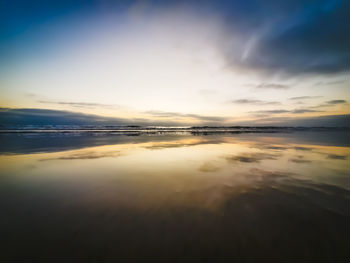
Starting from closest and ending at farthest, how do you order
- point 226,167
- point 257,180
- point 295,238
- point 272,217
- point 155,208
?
point 295,238, point 272,217, point 155,208, point 257,180, point 226,167

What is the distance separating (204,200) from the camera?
14.3 feet

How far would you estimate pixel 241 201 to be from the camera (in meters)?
4.33

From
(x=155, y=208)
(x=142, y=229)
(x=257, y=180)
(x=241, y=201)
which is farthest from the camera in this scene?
(x=257, y=180)

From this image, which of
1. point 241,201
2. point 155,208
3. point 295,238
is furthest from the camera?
point 241,201

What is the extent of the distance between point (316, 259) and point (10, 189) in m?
7.75

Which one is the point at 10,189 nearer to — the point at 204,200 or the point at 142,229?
the point at 142,229

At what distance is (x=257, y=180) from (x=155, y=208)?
4.13 metres

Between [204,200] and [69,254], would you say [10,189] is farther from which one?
[204,200]

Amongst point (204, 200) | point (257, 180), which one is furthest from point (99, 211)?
point (257, 180)

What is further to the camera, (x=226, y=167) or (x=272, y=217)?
(x=226, y=167)

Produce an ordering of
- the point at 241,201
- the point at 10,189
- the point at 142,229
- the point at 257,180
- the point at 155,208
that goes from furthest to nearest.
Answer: the point at 257,180
the point at 10,189
the point at 241,201
the point at 155,208
the point at 142,229

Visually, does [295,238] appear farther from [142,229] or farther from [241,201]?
[142,229]

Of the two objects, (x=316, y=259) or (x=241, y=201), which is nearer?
(x=316, y=259)

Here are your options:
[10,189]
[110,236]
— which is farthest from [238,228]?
[10,189]
